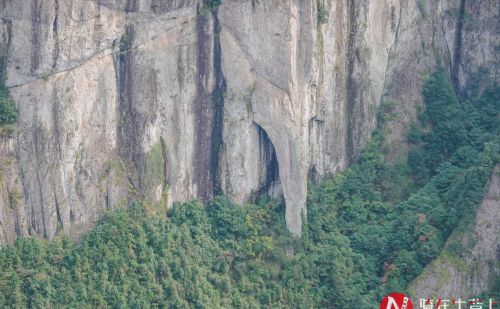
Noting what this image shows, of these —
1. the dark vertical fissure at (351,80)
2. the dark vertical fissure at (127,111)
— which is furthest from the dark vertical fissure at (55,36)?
the dark vertical fissure at (351,80)

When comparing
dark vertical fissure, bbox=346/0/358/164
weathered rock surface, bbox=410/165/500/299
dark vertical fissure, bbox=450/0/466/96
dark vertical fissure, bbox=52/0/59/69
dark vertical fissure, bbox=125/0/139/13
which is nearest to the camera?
dark vertical fissure, bbox=52/0/59/69

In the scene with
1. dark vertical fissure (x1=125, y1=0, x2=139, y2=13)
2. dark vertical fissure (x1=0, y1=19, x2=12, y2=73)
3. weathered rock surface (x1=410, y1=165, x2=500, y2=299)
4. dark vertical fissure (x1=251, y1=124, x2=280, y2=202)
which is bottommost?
weathered rock surface (x1=410, y1=165, x2=500, y2=299)

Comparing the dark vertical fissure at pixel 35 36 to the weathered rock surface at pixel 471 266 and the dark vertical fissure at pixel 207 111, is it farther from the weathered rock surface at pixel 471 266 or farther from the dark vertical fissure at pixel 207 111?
the weathered rock surface at pixel 471 266

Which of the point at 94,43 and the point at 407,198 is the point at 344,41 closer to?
the point at 407,198

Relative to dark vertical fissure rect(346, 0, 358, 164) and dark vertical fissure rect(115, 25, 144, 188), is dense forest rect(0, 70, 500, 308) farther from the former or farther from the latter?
dark vertical fissure rect(115, 25, 144, 188)

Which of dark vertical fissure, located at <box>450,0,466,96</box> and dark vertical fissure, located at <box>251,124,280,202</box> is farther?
dark vertical fissure, located at <box>450,0,466,96</box>

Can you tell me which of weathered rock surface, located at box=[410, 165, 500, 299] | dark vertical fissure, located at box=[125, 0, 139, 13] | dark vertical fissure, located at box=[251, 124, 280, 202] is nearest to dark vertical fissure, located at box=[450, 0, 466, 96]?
weathered rock surface, located at box=[410, 165, 500, 299]

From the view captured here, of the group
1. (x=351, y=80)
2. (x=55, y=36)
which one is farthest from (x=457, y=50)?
(x=55, y=36)

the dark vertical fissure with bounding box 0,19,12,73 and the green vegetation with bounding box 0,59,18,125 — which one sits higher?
the dark vertical fissure with bounding box 0,19,12,73
